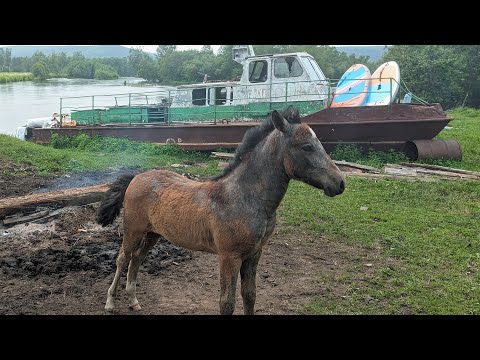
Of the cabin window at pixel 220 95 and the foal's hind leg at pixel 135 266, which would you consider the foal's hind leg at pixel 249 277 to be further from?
the cabin window at pixel 220 95

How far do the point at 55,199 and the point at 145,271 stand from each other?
2613 millimetres

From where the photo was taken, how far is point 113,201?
473cm

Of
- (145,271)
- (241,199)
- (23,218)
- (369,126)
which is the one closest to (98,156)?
(23,218)

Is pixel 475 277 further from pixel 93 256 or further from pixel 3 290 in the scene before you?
pixel 3 290

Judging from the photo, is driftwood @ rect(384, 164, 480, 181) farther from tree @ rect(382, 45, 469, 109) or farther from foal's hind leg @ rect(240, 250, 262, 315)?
tree @ rect(382, 45, 469, 109)

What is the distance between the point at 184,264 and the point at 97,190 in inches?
102

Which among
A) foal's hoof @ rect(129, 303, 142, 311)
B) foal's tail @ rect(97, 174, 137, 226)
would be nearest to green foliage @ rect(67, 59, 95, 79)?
foal's tail @ rect(97, 174, 137, 226)

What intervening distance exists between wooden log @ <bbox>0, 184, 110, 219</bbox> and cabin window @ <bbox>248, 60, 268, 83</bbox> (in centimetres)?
843

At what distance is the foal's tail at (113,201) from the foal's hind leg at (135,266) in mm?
470

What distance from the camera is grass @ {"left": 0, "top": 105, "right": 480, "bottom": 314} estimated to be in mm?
4707

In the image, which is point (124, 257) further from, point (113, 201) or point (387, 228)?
point (387, 228)

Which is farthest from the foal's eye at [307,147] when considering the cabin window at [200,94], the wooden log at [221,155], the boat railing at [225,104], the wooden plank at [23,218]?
the cabin window at [200,94]

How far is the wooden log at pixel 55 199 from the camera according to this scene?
270 inches

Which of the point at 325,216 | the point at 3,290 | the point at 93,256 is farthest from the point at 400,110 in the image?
the point at 3,290
